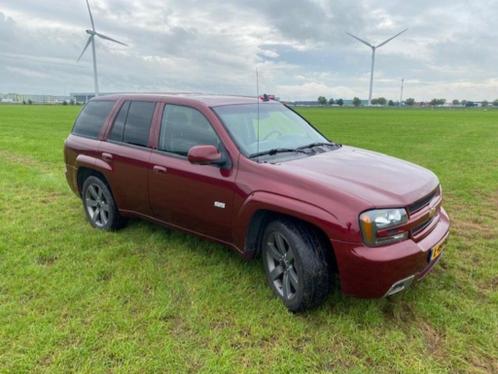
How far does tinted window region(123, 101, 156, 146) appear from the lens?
4.32 metres

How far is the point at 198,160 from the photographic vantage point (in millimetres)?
3363

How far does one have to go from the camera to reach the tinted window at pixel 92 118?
16.3ft

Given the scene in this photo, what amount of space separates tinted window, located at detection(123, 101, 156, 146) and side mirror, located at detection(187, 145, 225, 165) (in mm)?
1127

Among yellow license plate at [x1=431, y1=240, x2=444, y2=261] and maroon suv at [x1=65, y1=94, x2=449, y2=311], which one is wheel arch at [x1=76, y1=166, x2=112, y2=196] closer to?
maroon suv at [x1=65, y1=94, x2=449, y2=311]

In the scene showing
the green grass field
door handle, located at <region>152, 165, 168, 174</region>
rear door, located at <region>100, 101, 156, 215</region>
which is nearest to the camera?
the green grass field

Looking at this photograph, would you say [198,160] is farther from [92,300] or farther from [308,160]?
[92,300]

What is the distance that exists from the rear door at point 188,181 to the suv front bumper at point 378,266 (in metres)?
1.15

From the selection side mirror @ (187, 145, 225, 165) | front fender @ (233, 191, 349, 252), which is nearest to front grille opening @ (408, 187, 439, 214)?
front fender @ (233, 191, 349, 252)

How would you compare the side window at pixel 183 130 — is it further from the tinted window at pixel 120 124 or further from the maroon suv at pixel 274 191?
the tinted window at pixel 120 124

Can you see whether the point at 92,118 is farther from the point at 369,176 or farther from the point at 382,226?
the point at 382,226

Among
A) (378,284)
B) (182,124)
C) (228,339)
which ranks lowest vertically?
(228,339)

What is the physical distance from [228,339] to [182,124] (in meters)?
2.16

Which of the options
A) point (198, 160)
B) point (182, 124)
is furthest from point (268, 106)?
point (198, 160)

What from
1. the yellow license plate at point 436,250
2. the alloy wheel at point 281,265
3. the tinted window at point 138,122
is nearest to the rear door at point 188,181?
the tinted window at point 138,122
